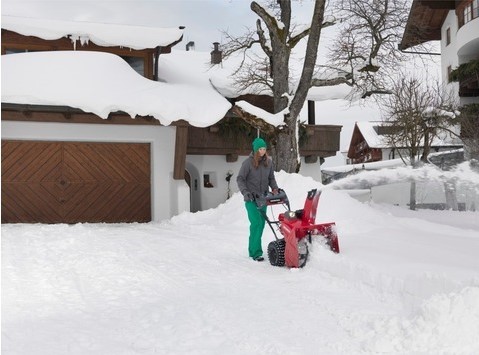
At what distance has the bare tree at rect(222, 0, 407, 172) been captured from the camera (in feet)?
43.6

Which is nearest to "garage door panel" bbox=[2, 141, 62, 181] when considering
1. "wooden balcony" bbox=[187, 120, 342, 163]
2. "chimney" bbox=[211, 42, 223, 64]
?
"wooden balcony" bbox=[187, 120, 342, 163]

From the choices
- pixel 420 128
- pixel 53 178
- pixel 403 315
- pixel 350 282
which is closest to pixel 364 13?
pixel 420 128

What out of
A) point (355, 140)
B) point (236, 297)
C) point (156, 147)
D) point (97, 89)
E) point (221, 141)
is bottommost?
point (236, 297)

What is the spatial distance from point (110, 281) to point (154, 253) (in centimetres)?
201

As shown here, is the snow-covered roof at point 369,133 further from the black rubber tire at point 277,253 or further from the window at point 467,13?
the black rubber tire at point 277,253

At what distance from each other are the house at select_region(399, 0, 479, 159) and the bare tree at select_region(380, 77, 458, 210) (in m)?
1.05

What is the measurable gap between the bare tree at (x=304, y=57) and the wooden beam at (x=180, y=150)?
1.74m

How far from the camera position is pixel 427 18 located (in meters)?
28.4

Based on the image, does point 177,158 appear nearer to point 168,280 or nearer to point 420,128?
point 168,280

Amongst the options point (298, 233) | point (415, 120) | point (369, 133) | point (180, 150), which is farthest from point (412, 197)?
point (369, 133)

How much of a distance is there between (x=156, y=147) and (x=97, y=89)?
7.61ft

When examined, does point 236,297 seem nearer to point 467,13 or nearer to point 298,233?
point 298,233

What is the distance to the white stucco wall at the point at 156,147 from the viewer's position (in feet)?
46.4

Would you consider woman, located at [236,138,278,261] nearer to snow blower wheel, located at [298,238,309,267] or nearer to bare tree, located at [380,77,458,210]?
snow blower wheel, located at [298,238,309,267]
